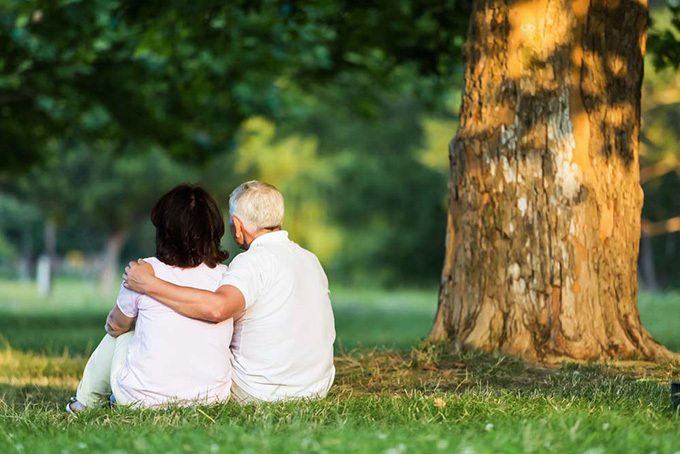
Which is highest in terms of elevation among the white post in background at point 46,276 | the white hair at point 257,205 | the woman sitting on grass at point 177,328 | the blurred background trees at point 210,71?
the blurred background trees at point 210,71

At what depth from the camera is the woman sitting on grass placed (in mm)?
5000

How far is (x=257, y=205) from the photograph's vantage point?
5.04 meters

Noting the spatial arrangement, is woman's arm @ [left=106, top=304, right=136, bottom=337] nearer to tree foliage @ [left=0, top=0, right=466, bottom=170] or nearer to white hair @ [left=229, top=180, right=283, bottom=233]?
white hair @ [left=229, top=180, right=283, bottom=233]

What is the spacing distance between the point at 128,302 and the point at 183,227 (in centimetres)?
48

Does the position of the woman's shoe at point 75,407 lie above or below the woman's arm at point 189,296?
below

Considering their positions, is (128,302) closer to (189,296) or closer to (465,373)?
(189,296)

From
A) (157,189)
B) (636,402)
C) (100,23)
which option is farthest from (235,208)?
(157,189)

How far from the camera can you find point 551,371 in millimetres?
6234

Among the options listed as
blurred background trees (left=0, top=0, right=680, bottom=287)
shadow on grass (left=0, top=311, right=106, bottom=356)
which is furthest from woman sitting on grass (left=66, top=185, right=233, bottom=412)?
blurred background trees (left=0, top=0, right=680, bottom=287)

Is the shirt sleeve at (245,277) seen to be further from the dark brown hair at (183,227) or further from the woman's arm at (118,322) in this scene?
the woman's arm at (118,322)

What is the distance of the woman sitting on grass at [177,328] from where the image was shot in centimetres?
500

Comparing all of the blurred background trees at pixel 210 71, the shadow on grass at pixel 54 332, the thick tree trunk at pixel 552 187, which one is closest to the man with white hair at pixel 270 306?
the thick tree trunk at pixel 552 187

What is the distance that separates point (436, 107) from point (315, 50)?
379cm

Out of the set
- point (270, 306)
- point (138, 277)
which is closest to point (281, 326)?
point (270, 306)
